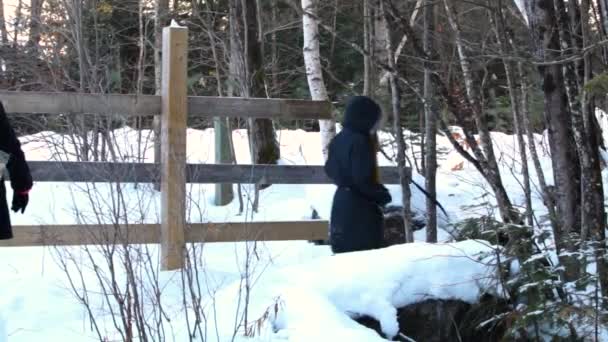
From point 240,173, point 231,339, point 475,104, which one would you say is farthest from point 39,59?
point 231,339

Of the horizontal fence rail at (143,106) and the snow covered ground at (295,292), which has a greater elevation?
the horizontal fence rail at (143,106)

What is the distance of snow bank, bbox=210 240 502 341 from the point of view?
3953 millimetres

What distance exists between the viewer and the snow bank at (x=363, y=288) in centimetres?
395

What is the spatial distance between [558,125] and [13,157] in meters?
3.10

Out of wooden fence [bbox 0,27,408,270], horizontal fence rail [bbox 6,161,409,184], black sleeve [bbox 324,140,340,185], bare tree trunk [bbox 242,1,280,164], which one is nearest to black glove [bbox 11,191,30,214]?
horizontal fence rail [bbox 6,161,409,184]

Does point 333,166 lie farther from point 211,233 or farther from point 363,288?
point 363,288

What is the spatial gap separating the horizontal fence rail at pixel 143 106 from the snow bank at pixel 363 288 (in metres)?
2.04

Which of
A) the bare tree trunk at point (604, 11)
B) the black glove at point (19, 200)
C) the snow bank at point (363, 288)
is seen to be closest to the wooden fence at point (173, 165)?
the black glove at point (19, 200)

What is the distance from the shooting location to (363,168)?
549 cm

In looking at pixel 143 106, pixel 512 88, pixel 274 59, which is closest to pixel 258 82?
pixel 274 59

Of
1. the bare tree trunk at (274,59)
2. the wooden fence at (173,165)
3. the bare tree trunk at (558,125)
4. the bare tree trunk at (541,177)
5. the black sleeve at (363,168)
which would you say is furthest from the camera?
the bare tree trunk at (274,59)

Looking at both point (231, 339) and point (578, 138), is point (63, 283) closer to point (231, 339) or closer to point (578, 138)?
point (231, 339)

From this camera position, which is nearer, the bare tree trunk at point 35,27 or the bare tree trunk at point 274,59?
the bare tree trunk at point 274,59

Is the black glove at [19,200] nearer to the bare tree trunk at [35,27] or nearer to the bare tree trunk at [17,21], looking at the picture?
the bare tree trunk at [35,27]
